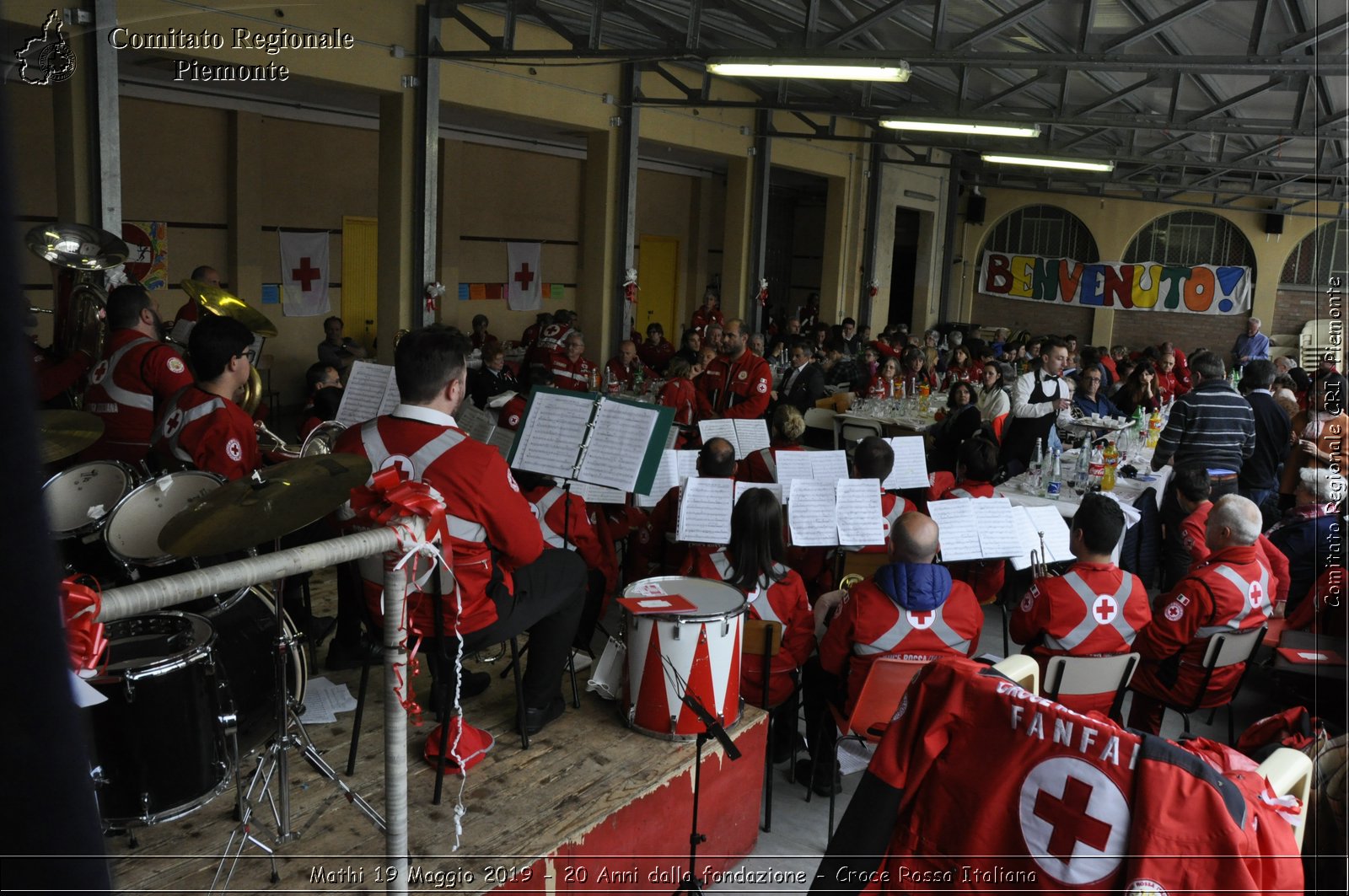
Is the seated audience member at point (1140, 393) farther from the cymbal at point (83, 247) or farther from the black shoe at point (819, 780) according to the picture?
the cymbal at point (83, 247)

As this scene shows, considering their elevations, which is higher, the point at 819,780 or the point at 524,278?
the point at 524,278

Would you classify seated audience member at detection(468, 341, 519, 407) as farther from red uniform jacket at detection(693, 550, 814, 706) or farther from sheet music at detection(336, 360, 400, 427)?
red uniform jacket at detection(693, 550, 814, 706)

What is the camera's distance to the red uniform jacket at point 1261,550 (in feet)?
16.4

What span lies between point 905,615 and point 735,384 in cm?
515

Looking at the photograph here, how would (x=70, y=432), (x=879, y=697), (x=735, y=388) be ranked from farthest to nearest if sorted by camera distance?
(x=735, y=388) < (x=879, y=697) < (x=70, y=432)

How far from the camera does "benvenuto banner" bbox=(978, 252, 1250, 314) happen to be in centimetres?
2064

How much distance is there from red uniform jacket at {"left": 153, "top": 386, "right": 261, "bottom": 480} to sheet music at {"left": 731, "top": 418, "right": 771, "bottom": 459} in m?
3.55

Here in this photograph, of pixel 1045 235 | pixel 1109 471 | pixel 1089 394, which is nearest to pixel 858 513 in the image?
pixel 1109 471

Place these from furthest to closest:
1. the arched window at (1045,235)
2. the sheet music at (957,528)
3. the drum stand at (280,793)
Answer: the arched window at (1045,235) < the sheet music at (957,528) < the drum stand at (280,793)

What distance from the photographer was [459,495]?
3.10m

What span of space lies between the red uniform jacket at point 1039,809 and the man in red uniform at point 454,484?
1457 millimetres

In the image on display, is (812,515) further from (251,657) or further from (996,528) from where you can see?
(251,657)

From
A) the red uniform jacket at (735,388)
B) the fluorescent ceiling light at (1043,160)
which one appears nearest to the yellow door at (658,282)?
the fluorescent ceiling light at (1043,160)

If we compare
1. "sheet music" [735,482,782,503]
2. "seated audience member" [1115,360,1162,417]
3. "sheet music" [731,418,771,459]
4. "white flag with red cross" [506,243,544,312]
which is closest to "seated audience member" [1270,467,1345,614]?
"sheet music" [735,482,782,503]
